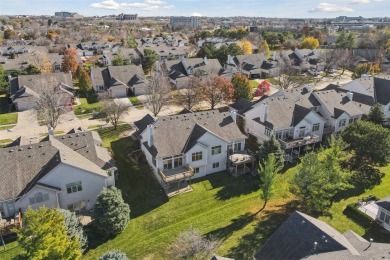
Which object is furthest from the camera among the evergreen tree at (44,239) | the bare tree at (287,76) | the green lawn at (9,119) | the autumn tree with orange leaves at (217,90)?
the bare tree at (287,76)

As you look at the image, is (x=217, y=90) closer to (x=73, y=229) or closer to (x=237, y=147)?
(x=237, y=147)

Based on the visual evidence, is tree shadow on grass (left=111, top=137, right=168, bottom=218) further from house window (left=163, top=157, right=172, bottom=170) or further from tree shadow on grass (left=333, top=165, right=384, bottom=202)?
tree shadow on grass (left=333, top=165, right=384, bottom=202)

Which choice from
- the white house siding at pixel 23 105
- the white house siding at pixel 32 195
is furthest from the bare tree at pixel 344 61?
the white house siding at pixel 32 195

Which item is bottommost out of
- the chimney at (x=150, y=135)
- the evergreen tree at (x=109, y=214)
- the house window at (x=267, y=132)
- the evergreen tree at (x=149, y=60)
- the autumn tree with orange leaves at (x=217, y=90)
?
the evergreen tree at (x=109, y=214)

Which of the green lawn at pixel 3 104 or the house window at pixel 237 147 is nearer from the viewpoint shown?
the house window at pixel 237 147

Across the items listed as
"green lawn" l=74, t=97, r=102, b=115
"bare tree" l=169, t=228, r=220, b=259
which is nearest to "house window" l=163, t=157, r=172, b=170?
"bare tree" l=169, t=228, r=220, b=259

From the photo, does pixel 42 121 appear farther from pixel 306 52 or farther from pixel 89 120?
pixel 306 52

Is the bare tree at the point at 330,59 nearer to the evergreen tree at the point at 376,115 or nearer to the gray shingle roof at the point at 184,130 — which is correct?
the evergreen tree at the point at 376,115

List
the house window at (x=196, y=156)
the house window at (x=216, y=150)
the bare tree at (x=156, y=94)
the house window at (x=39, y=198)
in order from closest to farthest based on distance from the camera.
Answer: the house window at (x=39, y=198)
the house window at (x=196, y=156)
the house window at (x=216, y=150)
the bare tree at (x=156, y=94)
